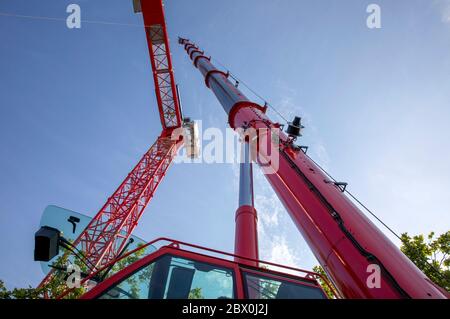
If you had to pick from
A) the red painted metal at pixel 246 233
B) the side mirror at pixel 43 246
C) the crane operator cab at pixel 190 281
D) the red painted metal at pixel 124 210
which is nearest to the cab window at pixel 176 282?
the crane operator cab at pixel 190 281

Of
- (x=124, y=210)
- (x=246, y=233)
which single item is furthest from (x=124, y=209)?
(x=246, y=233)

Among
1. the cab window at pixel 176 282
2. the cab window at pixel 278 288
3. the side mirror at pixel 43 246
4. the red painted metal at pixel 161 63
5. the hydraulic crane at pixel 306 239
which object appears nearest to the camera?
the hydraulic crane at pixel 306 239

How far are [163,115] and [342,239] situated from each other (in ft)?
63.9

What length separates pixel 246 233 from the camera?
606cm

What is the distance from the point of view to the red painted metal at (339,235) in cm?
295

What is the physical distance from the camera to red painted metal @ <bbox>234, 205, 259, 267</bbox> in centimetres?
565

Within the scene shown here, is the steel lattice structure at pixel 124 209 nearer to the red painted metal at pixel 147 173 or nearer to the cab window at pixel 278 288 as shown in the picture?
the red painted metal at pixel 147 173

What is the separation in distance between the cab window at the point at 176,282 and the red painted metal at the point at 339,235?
156cm

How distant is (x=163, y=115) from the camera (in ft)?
69.5

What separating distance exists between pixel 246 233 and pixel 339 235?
8.99 ft

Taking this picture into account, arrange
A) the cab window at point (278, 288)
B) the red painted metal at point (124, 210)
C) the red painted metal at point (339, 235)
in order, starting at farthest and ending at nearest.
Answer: the red painted metal at point (124, 210) → the cab window at point (278, 288) → the red painted metal at point (339, 235)

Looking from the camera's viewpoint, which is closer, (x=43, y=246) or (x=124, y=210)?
(x=43, y=246)

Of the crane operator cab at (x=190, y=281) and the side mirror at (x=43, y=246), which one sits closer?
the crane operator cab at (x=190, y=281)

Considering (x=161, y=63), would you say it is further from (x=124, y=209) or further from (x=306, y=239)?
(x=306, y=239)
